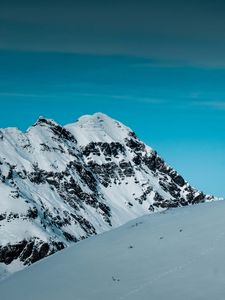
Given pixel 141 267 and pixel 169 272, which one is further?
pixel 141 267

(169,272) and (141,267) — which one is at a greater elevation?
(141,267)

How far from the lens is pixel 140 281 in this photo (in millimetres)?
11648

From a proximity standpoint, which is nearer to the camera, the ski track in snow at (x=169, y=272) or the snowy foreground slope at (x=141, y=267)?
the snowy foreground slope at (x=141, y=267)

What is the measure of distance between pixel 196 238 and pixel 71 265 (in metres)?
3.53

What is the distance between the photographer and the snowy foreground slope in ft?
36.1

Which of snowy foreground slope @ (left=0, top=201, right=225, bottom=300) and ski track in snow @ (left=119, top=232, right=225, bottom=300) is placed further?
ski track in snow @ (left=119, top=232, right=225, bottom=300)

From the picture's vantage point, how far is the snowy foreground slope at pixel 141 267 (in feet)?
36.1

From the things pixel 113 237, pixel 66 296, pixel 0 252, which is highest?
pixel 0 252

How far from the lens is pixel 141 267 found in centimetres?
1265

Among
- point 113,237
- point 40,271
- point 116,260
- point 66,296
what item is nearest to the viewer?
point 66,296

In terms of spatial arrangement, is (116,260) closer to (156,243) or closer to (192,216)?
(156,243)

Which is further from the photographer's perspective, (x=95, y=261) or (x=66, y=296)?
(x=95, y=261)

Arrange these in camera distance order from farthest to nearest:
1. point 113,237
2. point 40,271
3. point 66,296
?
point 113,237 → point 40,271 → point 66,296

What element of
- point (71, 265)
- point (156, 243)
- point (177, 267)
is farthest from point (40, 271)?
point (177, 267)
